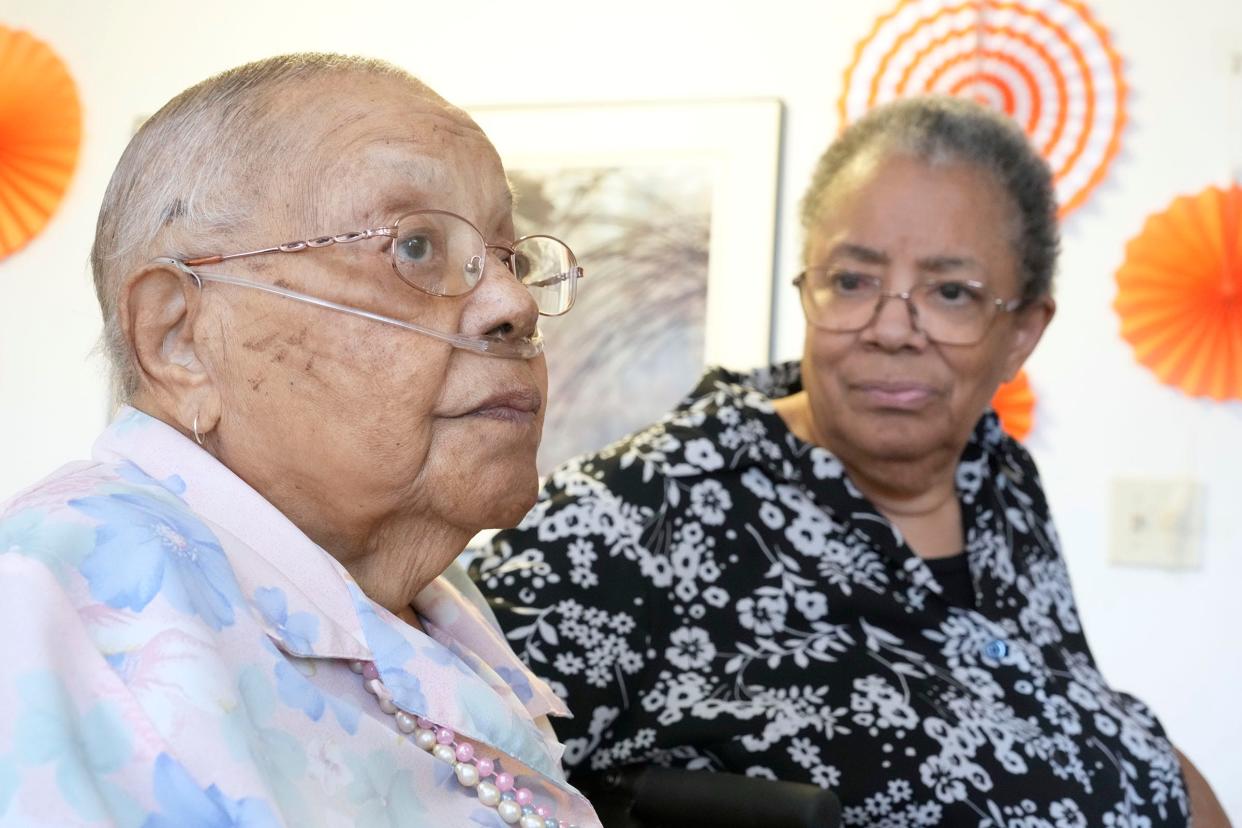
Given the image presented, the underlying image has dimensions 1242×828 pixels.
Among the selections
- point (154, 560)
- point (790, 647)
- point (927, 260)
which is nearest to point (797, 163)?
point (927, 260)

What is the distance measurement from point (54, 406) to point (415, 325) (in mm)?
2421

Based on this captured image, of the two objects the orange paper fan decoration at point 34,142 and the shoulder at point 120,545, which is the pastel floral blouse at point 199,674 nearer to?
the shoulder at point 120,545

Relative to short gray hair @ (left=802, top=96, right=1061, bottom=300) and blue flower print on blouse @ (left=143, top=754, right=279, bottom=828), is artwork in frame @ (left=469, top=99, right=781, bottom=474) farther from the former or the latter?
blue flower print on blouse @ (left=143, top=754, right=279, bottom=828)

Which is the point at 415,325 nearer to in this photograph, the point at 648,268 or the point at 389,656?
the point at 389,656

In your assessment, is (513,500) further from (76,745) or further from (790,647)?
(790,647)

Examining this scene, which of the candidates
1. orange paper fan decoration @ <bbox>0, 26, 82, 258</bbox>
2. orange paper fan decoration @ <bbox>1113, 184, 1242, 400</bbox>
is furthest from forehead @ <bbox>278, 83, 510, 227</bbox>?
orange paper fan decoration @ <bbox>0, 26, 82, 258</bbox>

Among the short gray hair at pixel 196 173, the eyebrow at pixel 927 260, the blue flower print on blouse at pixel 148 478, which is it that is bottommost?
the blue flower print on blouse at pixel 148 478

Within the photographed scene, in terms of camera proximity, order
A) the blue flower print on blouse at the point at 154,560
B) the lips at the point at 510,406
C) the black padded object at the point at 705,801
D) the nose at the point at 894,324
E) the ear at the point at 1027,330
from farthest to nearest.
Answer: the ear at the point at 1027,330 → the nose at the point at 894,324 → the black padded object at the point at 705,801 → the lips at the point at 510,406 → the blue flower print on blouse at the point at 154,560

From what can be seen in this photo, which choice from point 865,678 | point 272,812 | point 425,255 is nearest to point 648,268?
point 865,678

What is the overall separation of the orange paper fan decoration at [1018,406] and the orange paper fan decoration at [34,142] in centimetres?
212

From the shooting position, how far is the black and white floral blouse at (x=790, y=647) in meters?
1.53

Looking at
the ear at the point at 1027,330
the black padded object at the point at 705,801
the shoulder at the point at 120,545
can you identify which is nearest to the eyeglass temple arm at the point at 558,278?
the shoulder at the point at 120,545

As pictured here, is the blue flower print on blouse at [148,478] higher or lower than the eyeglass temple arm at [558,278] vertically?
lower

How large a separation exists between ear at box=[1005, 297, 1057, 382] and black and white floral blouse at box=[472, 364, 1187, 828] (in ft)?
0.97
